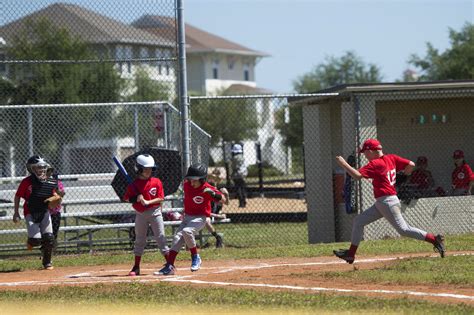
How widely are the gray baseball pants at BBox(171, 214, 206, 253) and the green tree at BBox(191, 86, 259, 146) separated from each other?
35463 millimetres

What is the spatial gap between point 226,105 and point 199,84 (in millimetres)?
23086

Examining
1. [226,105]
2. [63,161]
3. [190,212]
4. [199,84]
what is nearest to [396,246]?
[190,212]

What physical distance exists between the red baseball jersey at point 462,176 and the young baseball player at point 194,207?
21.1ft

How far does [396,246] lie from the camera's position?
50.6 feet

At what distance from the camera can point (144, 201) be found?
12805 millimetres

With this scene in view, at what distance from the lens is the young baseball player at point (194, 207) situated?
12.9 m

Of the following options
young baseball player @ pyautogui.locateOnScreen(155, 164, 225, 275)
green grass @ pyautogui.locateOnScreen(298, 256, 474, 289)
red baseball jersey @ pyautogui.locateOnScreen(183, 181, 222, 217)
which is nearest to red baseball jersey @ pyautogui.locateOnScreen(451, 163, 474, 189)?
green grass @ pyautogui.locateOnScreen(298, 256, 474, 289)

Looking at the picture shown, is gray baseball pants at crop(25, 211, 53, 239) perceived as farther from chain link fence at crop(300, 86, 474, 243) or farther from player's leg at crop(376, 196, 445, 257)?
chain link fence at crop(300, 86, 474, 243)

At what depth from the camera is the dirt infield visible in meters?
10.2

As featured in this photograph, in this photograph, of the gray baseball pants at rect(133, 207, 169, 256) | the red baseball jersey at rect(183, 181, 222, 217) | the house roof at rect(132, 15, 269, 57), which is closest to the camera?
the red baseball jersey at rect(183, 181, 222, 217)

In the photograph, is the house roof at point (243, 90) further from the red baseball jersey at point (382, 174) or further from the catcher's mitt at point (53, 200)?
the red baseball jersey at point (382, 174)

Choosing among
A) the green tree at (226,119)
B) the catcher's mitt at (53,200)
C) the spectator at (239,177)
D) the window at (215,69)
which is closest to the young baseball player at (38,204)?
the catcher's mitt at (53,200)

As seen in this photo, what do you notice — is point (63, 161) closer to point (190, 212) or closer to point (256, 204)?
point (256, 204)

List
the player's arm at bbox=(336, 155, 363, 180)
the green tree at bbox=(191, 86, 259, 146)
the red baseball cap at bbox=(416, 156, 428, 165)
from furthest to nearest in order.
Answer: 1. the green tree at bbox=(191, 86, 259, 146)
2. the red baseball cap at bbox=(416, 156, 428, 165)
3. the player's arm at bbox=(336, 155, 363, 180)
